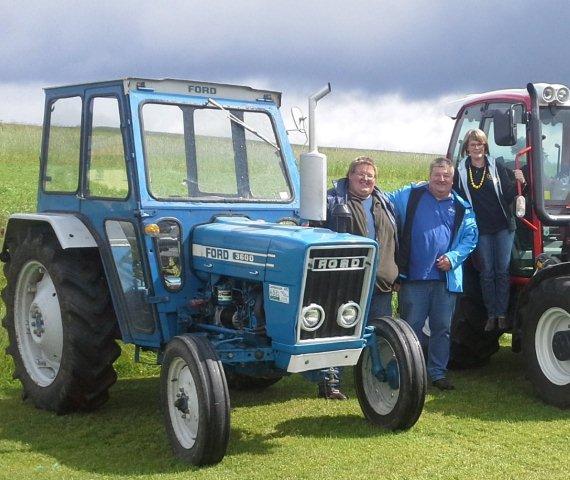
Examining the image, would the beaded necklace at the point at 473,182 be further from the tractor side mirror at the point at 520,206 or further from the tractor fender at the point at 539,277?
the tractor fender at the point at 539,277

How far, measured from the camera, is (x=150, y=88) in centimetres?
563

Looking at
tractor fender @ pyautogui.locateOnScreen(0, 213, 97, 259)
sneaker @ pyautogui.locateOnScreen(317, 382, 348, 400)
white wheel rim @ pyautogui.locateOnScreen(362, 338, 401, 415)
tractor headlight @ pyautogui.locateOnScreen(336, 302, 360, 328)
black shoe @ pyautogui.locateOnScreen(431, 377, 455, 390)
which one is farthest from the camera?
black shoe @ pyautogui.locateOnScreen(431, 377, 455, 390)

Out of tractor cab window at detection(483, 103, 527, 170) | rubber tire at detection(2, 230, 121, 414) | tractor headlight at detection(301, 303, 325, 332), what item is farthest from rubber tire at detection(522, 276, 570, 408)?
rubber tire at detection(2, 230, 121, 414)

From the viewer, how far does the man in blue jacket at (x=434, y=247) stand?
6502mm

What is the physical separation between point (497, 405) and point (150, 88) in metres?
3.16

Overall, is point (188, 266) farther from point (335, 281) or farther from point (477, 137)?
point (477, 137)

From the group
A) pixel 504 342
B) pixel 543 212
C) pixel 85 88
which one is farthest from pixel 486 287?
pixel 85 88

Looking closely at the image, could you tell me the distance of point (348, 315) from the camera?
5148 millimetres

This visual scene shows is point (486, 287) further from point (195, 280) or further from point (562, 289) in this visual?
point (195, 280)

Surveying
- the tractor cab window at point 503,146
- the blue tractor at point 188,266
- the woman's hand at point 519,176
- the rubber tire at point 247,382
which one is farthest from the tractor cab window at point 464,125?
the rubber tire at point 247,382

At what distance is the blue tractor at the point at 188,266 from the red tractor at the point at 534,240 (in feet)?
4.37

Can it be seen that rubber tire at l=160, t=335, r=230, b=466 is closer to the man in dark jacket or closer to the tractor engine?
the tractor engine

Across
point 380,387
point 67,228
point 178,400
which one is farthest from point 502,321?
point 67,228

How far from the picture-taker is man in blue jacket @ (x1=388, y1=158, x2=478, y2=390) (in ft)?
21.3
